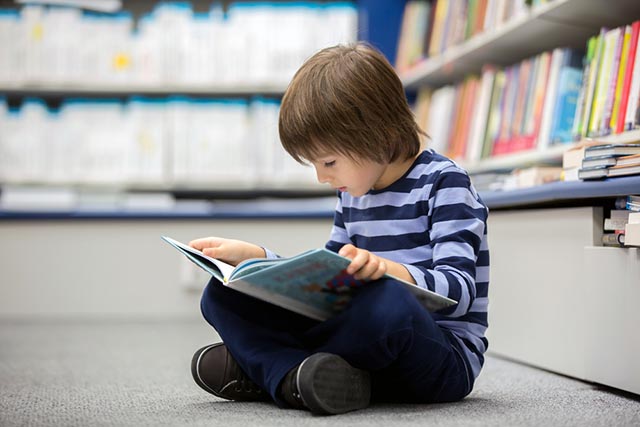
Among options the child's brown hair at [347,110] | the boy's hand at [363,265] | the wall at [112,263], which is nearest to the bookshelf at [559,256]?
the child's brown hair at [347,110]

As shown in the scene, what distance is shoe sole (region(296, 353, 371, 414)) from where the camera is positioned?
40.4 inches

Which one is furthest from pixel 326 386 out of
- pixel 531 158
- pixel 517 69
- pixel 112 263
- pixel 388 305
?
pixel 112 263

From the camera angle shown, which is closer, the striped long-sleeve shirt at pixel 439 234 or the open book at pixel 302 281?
the open book at pixel 302 281

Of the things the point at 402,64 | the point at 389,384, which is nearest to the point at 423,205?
the point at 389,384

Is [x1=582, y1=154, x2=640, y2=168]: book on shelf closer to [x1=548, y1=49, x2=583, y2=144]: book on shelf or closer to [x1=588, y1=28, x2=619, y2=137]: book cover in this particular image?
[x1=588, y1=28, x2=619, y2=137]: book cover

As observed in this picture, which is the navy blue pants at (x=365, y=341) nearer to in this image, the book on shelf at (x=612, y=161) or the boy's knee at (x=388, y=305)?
the boy's knee at (x=388, y=305)

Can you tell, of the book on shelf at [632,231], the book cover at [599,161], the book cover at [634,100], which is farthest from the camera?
the book cover at [634,100]

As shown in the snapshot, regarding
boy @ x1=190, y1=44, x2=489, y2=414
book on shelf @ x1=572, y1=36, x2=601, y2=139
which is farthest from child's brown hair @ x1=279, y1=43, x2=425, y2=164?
book on shelf @ x1=572, y1=36, x2=601, y2=139

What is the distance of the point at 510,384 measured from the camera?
1437 millimetres

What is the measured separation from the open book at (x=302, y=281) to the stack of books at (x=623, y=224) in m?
0.41

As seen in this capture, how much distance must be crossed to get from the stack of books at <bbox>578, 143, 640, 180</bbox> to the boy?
0.30 metres

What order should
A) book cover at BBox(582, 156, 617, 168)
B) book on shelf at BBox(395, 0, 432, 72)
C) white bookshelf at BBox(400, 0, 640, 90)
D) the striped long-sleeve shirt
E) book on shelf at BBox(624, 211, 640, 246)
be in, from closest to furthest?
the striped long-sleeve shirt < book on shelf at BBox(624, 211, 640, 246) < book cover at BBox(582, 156, 617, 168) < white bookshelf at BBox(400, 0, 640, 90) < book on shelf at BBox(395, 0, 432, 72)

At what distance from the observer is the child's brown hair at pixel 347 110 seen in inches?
46.1

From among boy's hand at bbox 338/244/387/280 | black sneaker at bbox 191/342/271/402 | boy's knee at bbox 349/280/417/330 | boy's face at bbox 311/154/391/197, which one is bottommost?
black sneaker at bbox 191/342/271/402
